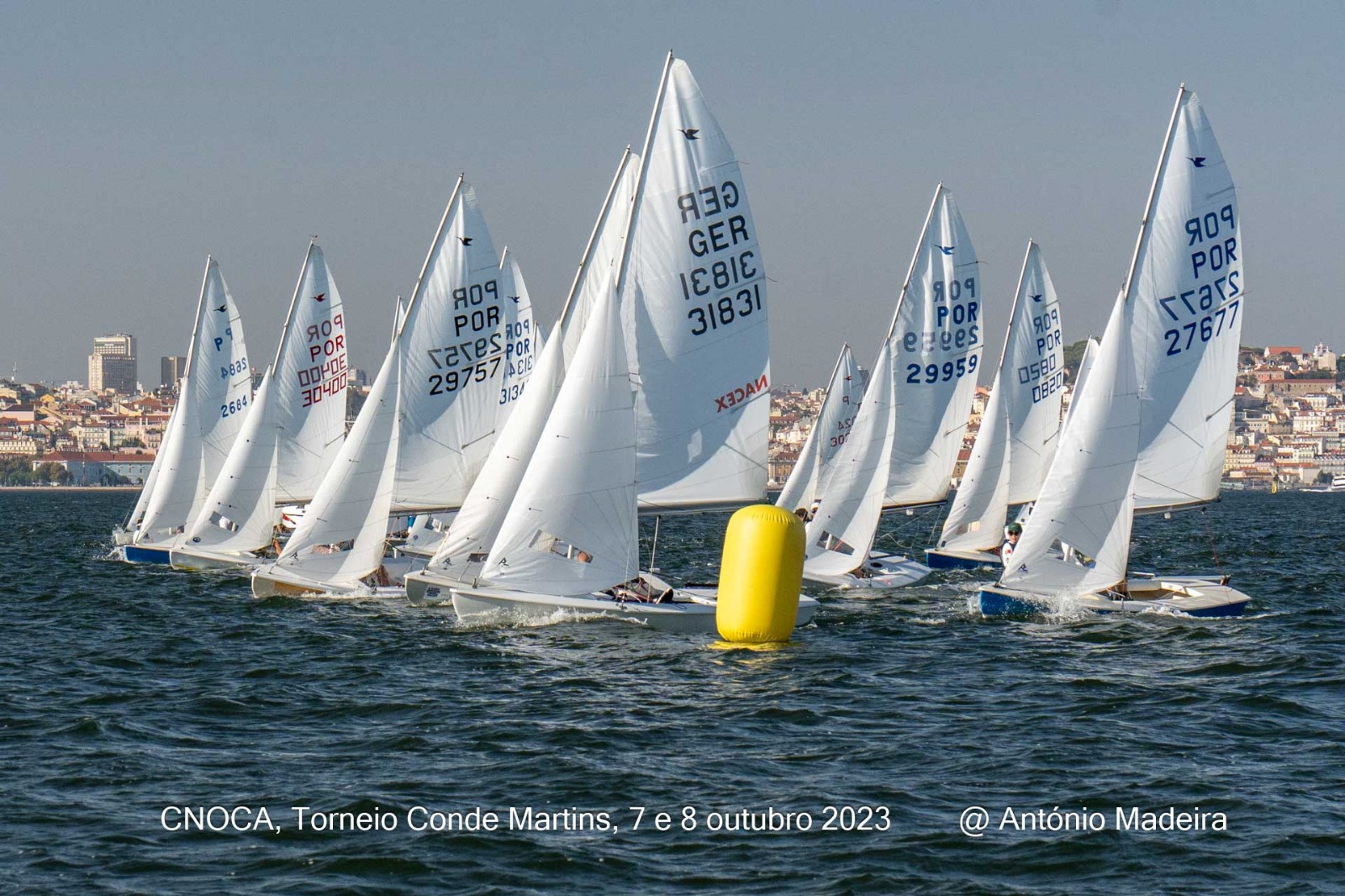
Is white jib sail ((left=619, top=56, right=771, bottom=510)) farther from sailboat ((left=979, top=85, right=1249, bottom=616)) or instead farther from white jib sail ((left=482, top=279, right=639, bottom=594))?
sailboat ((left=979, top=85, right=1249, bottom=616))

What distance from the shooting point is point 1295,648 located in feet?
70.4

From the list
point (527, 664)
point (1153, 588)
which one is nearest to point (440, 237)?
point (527, 664)

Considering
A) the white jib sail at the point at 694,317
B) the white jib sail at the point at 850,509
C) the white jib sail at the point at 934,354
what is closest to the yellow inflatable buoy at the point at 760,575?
the white jib sail at the point at 694,317

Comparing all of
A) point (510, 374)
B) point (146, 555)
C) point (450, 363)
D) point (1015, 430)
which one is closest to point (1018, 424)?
point (1015, 430)

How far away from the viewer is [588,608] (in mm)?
21359

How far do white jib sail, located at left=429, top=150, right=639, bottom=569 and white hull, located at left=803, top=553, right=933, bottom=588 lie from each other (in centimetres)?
677

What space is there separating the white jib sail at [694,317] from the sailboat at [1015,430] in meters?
12.5

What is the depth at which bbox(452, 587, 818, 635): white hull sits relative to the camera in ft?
69.6

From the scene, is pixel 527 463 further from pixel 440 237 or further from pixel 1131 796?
pixel 1131 796

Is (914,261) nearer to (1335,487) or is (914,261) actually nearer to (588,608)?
(588,608)

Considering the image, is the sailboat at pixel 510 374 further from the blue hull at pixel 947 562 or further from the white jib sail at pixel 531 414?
the blue hull at pixel 947 562

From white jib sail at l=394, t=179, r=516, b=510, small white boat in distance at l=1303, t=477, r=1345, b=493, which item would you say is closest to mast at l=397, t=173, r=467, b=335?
white jib sail at l=394, t=179, r=516, b=510

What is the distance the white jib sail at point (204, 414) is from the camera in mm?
37156

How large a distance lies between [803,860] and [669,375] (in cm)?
1181
